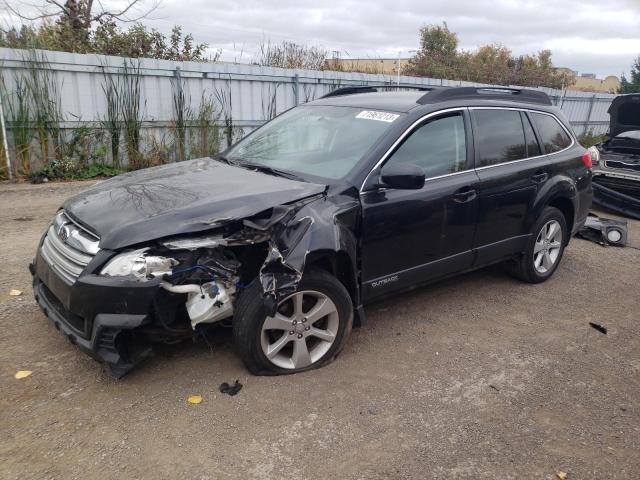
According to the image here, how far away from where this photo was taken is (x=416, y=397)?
3.22 meters

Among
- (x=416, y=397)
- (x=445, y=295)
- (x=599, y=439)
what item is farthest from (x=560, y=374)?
(x=445, y=295)

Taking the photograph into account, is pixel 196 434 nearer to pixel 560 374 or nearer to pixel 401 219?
pixel 401 219

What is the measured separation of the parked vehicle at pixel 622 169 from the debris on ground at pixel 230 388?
744 cm

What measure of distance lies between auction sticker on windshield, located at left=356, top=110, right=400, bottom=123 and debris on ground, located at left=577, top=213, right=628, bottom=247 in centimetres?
404

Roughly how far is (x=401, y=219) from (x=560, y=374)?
1532mm

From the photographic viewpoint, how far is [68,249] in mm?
3133

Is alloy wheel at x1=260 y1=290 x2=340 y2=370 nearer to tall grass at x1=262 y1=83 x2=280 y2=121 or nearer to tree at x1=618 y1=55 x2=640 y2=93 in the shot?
tall grass at x1=262 y1=83 x2=280 y2=121

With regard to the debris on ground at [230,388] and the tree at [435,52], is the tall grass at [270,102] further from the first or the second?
the tree at [435,52]

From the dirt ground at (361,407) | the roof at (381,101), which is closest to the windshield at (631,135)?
the dirt ground at (361,407)

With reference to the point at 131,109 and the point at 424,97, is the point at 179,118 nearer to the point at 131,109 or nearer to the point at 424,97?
the point at 131,109

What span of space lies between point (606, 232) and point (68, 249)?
21.2 ft

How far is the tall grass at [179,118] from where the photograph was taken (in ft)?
33.4

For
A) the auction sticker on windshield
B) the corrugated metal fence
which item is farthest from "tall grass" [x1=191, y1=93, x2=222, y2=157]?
the auction sticker on windshield

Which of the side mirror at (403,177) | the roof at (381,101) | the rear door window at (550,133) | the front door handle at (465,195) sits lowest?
the front door handle at (465,195)
